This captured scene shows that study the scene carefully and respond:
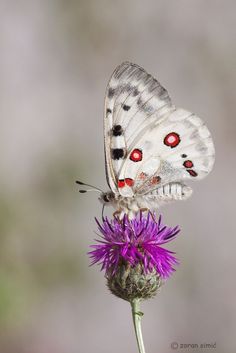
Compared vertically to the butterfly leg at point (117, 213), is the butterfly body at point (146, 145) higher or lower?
higher

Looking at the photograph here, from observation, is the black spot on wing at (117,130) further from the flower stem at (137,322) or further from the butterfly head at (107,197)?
the flower stem at (137,322)

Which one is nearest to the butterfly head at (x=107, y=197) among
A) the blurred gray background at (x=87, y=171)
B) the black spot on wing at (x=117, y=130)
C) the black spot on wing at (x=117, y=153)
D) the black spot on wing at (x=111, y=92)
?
the black spot on wing at (x=117, y=153)

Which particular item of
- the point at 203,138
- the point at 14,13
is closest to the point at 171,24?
the point at 14,13

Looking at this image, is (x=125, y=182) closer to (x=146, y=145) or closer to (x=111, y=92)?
(x=146, y=145)

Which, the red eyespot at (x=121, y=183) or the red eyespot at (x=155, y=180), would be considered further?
the red eyespot at (x=155, y=180)

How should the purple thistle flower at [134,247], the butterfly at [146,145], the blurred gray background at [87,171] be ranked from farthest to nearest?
the blurred gray background at [87,171] < the butterfly at [146,145] < the purple thistle flower at [134,247]

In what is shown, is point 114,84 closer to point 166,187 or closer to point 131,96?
point 131,96

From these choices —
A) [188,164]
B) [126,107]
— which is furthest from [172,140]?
[126,107]

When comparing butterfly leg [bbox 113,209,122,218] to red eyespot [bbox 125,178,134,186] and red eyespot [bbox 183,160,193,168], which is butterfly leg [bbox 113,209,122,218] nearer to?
red eyespot [bbox 125,178,134,186]

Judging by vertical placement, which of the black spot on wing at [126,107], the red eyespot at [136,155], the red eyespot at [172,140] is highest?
the black spot on wing at [126,107]
